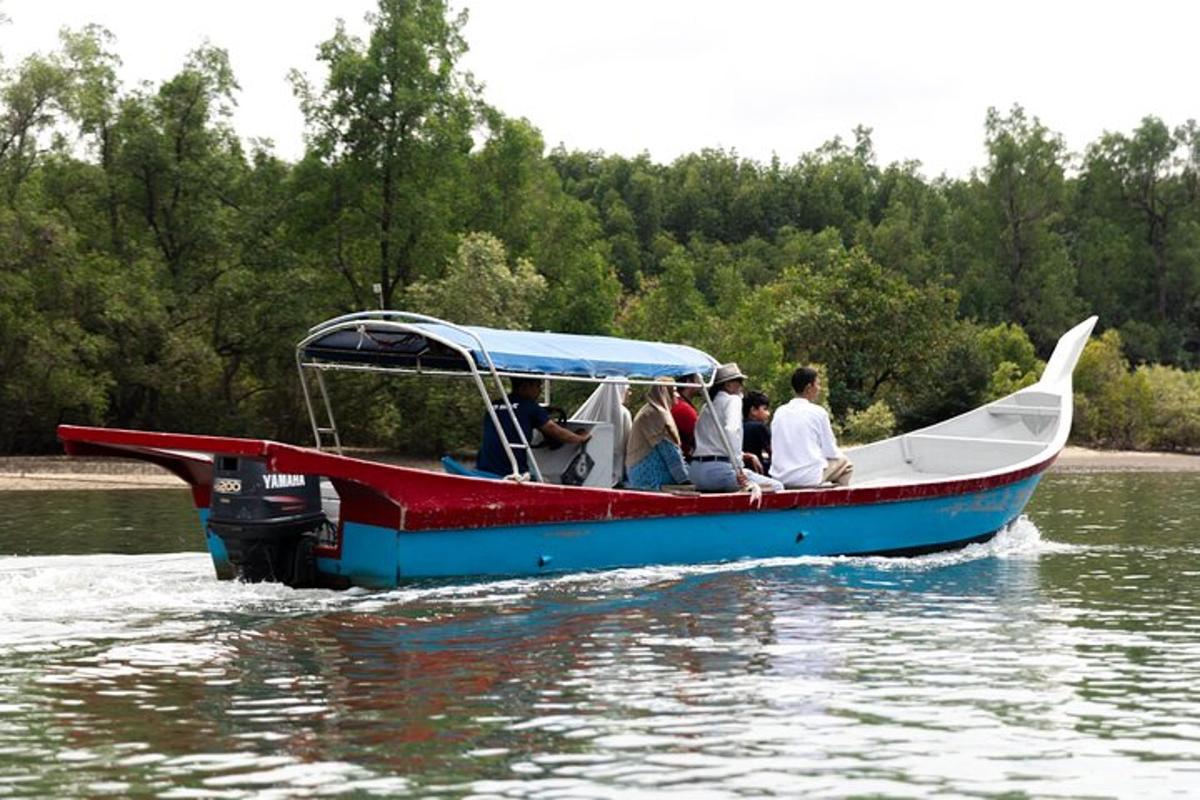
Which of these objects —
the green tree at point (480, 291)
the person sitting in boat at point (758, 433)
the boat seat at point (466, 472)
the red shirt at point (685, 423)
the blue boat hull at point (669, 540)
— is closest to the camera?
the blue boat hull at point (669, 540)

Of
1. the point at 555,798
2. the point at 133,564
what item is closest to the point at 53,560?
the point at 133,564

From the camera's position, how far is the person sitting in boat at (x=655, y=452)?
16250mm

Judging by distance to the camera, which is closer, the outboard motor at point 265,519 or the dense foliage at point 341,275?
the outboard motor at point 265,519

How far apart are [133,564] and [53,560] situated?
0.90 meters

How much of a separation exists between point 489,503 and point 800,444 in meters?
4.16

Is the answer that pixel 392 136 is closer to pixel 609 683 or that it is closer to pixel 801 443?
pixel 801 443

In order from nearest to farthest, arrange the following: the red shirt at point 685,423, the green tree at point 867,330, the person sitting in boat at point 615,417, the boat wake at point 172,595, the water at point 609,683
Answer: the water at point 609,683, the boat wake at point 172,595, the person sitting in boat at point 615,417, the red shirt at point 685,423, the green tree at point 867,330

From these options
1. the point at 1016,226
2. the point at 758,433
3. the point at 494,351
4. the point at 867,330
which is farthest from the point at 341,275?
the point at 1016,226

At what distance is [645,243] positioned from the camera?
100062 millimetres

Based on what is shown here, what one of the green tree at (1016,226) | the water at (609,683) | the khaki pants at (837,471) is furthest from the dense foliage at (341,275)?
the water at (609,683)

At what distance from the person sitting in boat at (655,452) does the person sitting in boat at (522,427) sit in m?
0.68

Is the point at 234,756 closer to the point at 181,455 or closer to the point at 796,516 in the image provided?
the point at 181,455

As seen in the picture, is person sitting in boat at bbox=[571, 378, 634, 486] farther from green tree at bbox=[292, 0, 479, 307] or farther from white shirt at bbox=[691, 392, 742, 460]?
green tree at bbox=[292, 0, 479, 307]

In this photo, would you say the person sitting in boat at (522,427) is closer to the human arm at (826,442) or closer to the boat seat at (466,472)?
the boat seat at (466,472)
